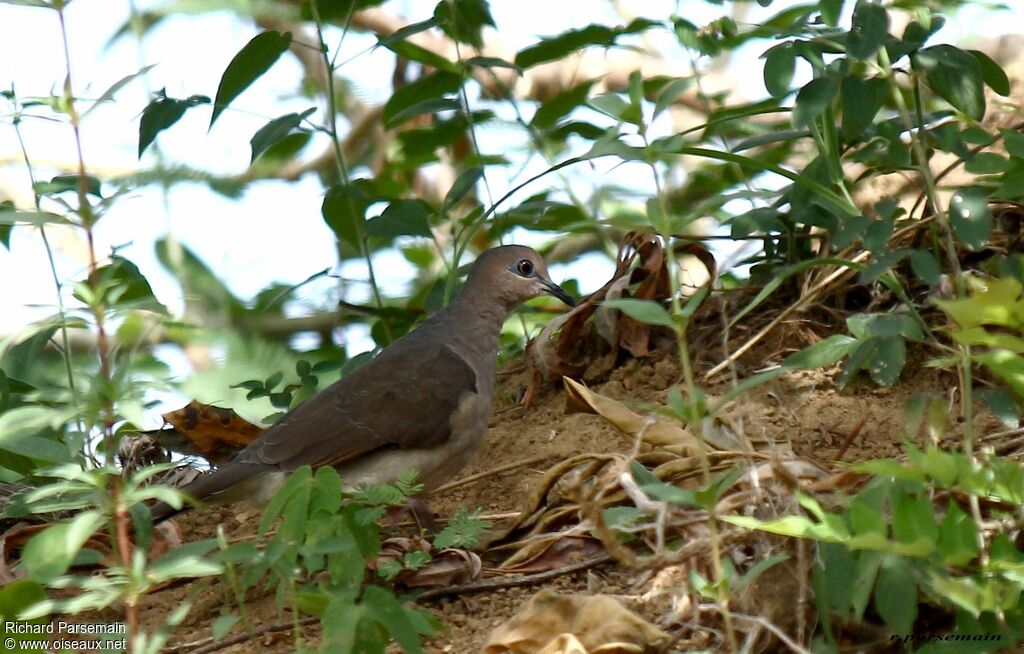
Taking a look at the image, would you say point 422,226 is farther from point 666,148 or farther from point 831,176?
point 666,148

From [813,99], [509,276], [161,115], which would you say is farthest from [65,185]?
[813,99]

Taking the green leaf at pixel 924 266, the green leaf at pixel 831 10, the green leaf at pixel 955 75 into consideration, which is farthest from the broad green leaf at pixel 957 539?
the green leaf at pixel 831 10

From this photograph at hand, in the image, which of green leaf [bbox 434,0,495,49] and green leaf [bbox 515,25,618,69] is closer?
green leaf [bbox 515,25,618,69]

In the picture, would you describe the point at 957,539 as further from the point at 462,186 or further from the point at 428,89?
the point at 428,89

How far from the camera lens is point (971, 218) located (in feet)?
12.4

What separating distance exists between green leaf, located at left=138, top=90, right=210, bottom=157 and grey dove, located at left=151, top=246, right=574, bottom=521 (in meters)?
1.10

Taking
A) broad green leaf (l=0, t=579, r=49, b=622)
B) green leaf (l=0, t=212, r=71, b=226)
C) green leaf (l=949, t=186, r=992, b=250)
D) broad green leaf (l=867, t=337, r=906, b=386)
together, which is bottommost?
broad green leaf (l=0, t=579, r=49, b=622)

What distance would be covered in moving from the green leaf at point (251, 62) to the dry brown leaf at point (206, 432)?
3.89 feet

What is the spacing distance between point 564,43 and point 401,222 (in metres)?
0.99

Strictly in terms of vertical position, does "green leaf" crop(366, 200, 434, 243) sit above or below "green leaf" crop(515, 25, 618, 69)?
below

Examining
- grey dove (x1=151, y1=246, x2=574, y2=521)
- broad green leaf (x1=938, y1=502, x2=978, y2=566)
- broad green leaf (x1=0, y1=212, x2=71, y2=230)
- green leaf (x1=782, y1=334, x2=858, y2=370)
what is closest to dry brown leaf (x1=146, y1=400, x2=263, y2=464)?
grey dove (x1=151, y1=246, x2=574, y2=521)

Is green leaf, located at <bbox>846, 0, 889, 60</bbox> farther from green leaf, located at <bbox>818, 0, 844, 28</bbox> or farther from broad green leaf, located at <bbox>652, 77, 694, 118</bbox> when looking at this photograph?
broad green leaf, located at <bbox>652, 77, 694, 118</bbox>

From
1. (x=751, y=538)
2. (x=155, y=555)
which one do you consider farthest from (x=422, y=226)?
(x=751, y=538)

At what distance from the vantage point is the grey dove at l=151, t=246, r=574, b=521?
15.1 feet
